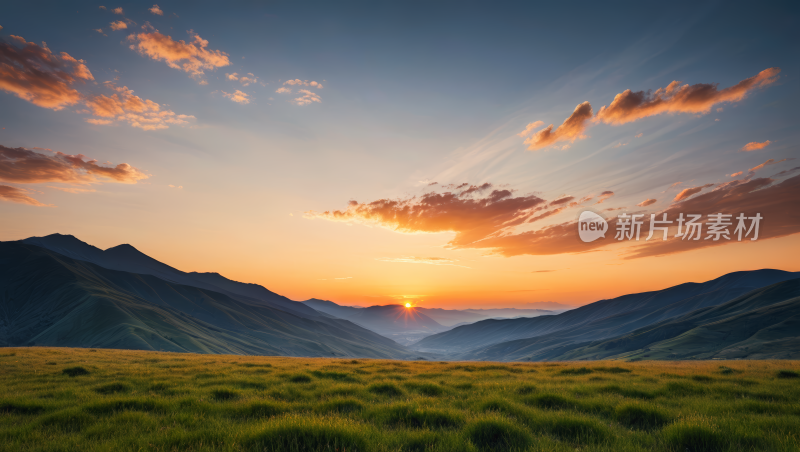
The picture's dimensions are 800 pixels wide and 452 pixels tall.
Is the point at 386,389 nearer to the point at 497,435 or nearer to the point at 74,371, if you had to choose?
the point at 497,435

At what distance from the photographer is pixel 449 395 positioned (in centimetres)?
1254

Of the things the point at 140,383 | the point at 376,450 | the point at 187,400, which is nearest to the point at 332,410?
the point at 376,450

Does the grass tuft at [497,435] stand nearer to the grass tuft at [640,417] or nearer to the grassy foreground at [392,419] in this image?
the grassy foreground at [392,419]

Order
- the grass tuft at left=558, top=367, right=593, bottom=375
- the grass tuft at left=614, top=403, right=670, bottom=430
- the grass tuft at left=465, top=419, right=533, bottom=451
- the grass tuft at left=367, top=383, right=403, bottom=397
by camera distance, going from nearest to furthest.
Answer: the grass tuft at left=465, top=419, right=533, bottom=451 < the grass tuft at left=614, top=403, right=670, bottom=430 < the grass tuft at left=367, top=383, right=403, bottom=397 < the grass tuft at left=558, top=367, right=593, bottom=375

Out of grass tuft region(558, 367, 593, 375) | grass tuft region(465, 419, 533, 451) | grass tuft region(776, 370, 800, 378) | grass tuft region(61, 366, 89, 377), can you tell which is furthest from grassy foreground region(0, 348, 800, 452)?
grass tuft region(558, 367, 593, 375)

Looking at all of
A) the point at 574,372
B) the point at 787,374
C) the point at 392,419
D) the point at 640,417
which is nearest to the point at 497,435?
the point at 392,419

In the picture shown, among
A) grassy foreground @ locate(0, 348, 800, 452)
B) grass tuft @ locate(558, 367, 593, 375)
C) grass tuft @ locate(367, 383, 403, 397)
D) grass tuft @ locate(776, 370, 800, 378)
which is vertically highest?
grassy foreground @ locate(0, 348, 800, 452)

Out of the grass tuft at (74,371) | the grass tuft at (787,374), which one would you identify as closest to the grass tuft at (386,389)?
the grass tuft at (74,371)

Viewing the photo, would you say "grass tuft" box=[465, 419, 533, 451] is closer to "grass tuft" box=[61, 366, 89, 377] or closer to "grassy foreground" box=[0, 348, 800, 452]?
"grassy foreground" box=[0, 348, 800, 452]

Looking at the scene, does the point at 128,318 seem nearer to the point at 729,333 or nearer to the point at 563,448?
the point at 563,448

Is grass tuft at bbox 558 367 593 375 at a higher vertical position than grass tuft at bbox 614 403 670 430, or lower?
lower

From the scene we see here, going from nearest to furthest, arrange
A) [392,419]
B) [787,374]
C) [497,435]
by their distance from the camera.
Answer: [497,435], [392,419], [787,374]

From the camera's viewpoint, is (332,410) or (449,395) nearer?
(332,410)

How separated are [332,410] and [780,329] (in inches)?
10314
